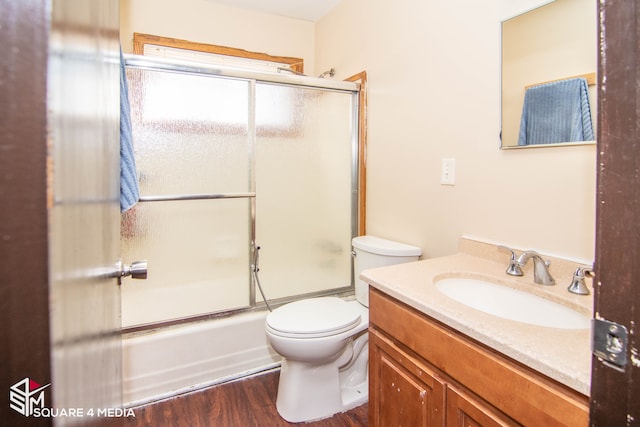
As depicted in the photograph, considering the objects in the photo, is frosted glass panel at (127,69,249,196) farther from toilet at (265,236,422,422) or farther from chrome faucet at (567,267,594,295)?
chrome faucet at (567,267,594,295)

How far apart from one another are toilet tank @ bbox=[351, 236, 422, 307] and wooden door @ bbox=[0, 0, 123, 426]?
1.53 metres

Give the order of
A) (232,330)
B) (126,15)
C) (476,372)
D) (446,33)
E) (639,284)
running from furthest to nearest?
(126,15) < (232,330) < (446,33) < (476,372) < (639,284)

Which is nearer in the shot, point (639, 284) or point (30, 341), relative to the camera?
point (30, 341)

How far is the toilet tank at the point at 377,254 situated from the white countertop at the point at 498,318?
0.30m

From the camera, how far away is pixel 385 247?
184 cm

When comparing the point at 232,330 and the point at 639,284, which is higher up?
the point at 639,284

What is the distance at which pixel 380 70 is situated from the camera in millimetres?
2096

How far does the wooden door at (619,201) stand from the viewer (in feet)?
1.37

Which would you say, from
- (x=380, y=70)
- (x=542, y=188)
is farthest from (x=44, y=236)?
(x=380, y=70)

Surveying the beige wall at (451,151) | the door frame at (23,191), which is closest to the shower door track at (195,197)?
the beige wall at (451,151)

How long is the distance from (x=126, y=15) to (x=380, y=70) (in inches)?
68.7

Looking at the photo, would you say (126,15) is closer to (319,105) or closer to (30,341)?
(319,105)

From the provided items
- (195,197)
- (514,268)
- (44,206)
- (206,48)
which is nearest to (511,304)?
(514,268)

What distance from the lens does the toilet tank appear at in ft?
5.88
